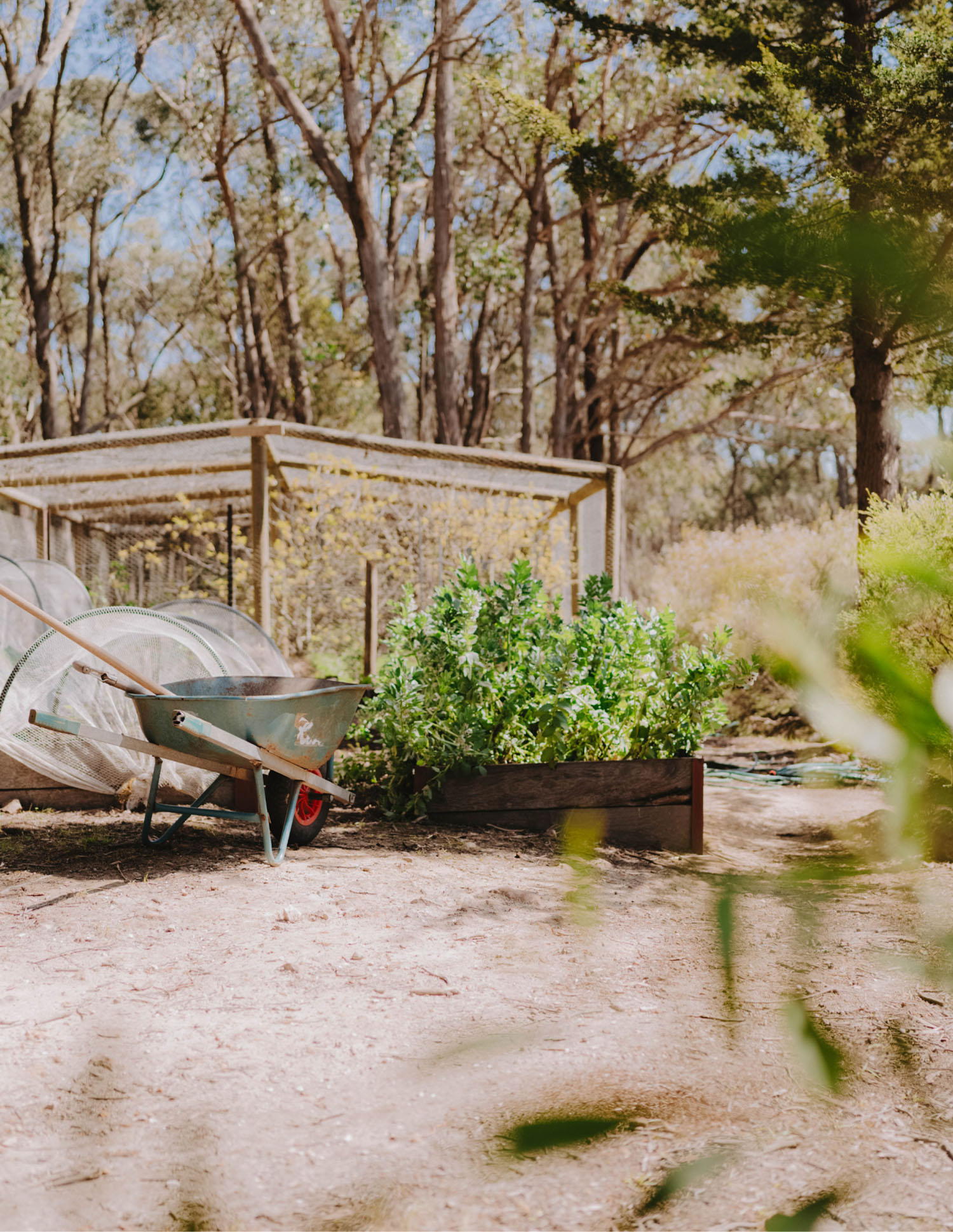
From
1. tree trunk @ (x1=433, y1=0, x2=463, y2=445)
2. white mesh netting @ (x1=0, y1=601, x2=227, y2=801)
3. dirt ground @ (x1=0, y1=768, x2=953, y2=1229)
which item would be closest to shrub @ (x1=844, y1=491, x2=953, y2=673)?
dirt ground @ (x1=0, y1=768, x2=953, y2=1229)

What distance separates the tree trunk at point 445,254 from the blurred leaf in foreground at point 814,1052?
515 inches

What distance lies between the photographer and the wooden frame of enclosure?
810 centimetres

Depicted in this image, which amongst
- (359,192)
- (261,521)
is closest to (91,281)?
(359,192)

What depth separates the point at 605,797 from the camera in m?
4.79

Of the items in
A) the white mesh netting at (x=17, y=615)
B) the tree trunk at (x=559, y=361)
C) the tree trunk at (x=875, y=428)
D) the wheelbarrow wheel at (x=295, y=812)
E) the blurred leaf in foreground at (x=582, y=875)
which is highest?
the tree trunk at (x=559, y=361)

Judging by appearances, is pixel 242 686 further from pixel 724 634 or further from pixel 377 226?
pixel 377 226

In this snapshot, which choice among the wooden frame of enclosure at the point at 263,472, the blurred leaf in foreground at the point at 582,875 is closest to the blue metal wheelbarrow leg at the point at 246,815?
the blurred leaf in foreground at the point at 582,875

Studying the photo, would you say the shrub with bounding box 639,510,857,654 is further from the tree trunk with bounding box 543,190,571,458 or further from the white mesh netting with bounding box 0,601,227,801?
the white mesh netting with bounding box 0,601,227,801

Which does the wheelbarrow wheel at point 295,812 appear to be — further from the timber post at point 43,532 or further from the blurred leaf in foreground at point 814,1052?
the timber post at point 43,532

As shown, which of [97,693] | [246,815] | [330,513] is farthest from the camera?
[330,513]

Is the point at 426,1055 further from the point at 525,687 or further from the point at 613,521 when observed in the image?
the point at 613,521

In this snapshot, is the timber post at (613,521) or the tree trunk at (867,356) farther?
the timber post at (613,521)

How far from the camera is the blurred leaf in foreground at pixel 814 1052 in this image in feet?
1.33

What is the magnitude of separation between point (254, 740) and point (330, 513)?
5.95 meters
